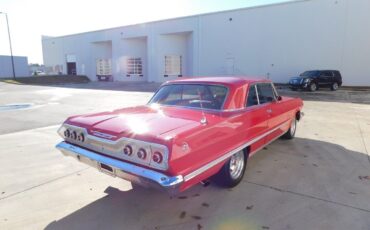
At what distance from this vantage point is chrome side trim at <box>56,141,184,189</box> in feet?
8.32

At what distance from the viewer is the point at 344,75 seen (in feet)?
68.2

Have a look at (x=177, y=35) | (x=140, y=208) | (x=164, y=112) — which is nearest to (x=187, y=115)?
(x=164, y=112)

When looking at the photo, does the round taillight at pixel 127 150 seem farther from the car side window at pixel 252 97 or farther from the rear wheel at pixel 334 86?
the rear wheel at pixel 334 86

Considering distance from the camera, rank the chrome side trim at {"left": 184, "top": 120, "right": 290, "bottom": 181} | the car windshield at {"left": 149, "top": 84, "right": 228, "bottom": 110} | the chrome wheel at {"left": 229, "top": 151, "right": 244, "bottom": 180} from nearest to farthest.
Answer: the chrome side trim at {"left": 184, "top": 120, "right": 290, "bottom": 181} < the chrome wheel at {"left": 229, "top": 151, "right": 244, "bottom": 180} < the car windshield at {"left": 149, "top": 84, "right": 228, "bottom": 110}

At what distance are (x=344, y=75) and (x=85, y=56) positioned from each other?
3256cm

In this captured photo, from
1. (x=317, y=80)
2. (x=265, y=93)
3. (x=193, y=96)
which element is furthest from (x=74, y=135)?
(x=317, y=80)

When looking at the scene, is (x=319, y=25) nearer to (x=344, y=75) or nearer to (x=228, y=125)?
(x=344, y=75)

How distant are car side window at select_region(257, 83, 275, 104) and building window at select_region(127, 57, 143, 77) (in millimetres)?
29572

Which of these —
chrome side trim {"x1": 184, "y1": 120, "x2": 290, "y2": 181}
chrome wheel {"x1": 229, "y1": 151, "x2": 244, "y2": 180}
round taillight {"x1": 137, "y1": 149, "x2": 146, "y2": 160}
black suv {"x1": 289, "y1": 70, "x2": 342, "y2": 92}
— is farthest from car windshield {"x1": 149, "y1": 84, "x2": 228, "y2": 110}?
black suv {"x1": 289, "y1": 70, "x2": 342, "y2": 92}

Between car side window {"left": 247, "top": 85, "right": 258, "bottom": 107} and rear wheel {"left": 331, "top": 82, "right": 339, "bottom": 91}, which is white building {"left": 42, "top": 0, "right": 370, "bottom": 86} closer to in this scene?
rear wheel {"left": 331, "top": 82, "right": 339, "bottom": 91}

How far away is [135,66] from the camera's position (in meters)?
33.3

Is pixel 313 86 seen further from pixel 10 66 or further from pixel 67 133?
pixel 10 66

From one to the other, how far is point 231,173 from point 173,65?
2738 centimetres

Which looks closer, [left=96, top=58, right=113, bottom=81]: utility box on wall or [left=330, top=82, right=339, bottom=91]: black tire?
[left=330, top=82, right=339, bottom=91]: black tire
